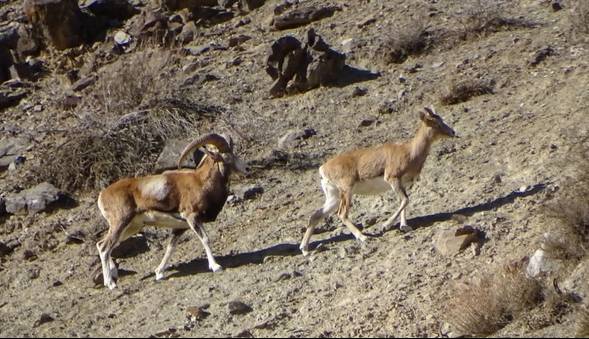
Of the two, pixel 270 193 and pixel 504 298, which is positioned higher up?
pixel 504 298

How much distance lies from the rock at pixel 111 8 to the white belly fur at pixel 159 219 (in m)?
13.9

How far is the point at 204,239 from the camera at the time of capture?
1738cm

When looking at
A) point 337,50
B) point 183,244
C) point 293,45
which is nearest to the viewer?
point 183,244

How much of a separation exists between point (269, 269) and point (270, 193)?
3.41 metres

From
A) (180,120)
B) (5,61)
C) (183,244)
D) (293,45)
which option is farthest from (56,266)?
(5,61)

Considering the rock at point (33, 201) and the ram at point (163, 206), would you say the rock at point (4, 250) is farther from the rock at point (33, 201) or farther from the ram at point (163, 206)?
the ram at point (163, 206)

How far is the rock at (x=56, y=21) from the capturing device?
29511mm

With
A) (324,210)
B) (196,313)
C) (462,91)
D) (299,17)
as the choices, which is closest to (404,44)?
(462,91)

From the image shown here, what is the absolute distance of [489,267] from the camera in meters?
16.1

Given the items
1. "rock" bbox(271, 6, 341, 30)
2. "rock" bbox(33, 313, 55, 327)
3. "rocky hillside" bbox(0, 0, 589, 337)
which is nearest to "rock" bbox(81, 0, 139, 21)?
"rocky hillside" bbox(0, 0, 589, 337)

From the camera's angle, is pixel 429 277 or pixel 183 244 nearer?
pixel 429 277

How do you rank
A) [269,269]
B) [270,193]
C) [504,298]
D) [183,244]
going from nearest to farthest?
[504,298], [269,269], [183,244], [270,193]

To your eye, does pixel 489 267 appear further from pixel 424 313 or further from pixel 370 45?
pixel 370 45

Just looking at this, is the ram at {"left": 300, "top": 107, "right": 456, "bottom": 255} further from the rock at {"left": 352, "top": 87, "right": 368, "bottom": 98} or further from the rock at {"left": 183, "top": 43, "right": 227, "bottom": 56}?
the rock at {"left": 183, "top": 43, "right": 227, "bottom": 56}
